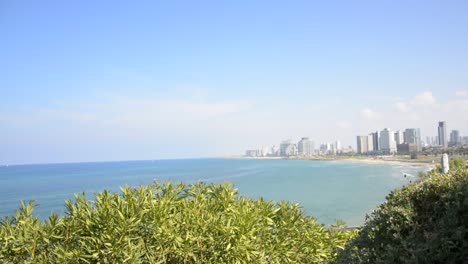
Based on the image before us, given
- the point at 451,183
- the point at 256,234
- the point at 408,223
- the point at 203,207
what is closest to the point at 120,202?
the point at 203,207

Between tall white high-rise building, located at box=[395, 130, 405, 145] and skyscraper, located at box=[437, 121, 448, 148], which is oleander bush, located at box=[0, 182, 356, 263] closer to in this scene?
skyscraper, located at box=[437, 121, 448, 148]

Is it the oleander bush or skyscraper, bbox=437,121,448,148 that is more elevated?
skyscraper, bbox=437,121,448,148

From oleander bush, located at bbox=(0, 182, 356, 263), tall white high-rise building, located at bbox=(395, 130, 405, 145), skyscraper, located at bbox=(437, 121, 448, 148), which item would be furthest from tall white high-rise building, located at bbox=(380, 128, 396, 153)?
oleander bush, located at bbox=(0, 182, 356, 263)

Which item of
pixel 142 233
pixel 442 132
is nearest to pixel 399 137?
pixel 442 132

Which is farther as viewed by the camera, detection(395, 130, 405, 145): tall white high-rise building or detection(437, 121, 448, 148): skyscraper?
detection(395, 130, 405, 145): tall white high-rise building

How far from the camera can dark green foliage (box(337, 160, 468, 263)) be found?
2678mm

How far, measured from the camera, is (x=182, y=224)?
4.43m

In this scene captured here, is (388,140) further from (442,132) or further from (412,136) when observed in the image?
(442,132)

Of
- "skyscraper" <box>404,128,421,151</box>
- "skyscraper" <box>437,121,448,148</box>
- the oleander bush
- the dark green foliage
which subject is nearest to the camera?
the dark green foliage

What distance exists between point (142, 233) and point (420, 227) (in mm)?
2775

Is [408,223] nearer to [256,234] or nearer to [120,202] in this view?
[256,234]

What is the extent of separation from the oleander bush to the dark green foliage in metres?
1.40

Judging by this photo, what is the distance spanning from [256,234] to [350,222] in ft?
80.1

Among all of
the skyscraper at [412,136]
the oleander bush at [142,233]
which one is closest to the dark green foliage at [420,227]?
the oleander bush at [142,233]
